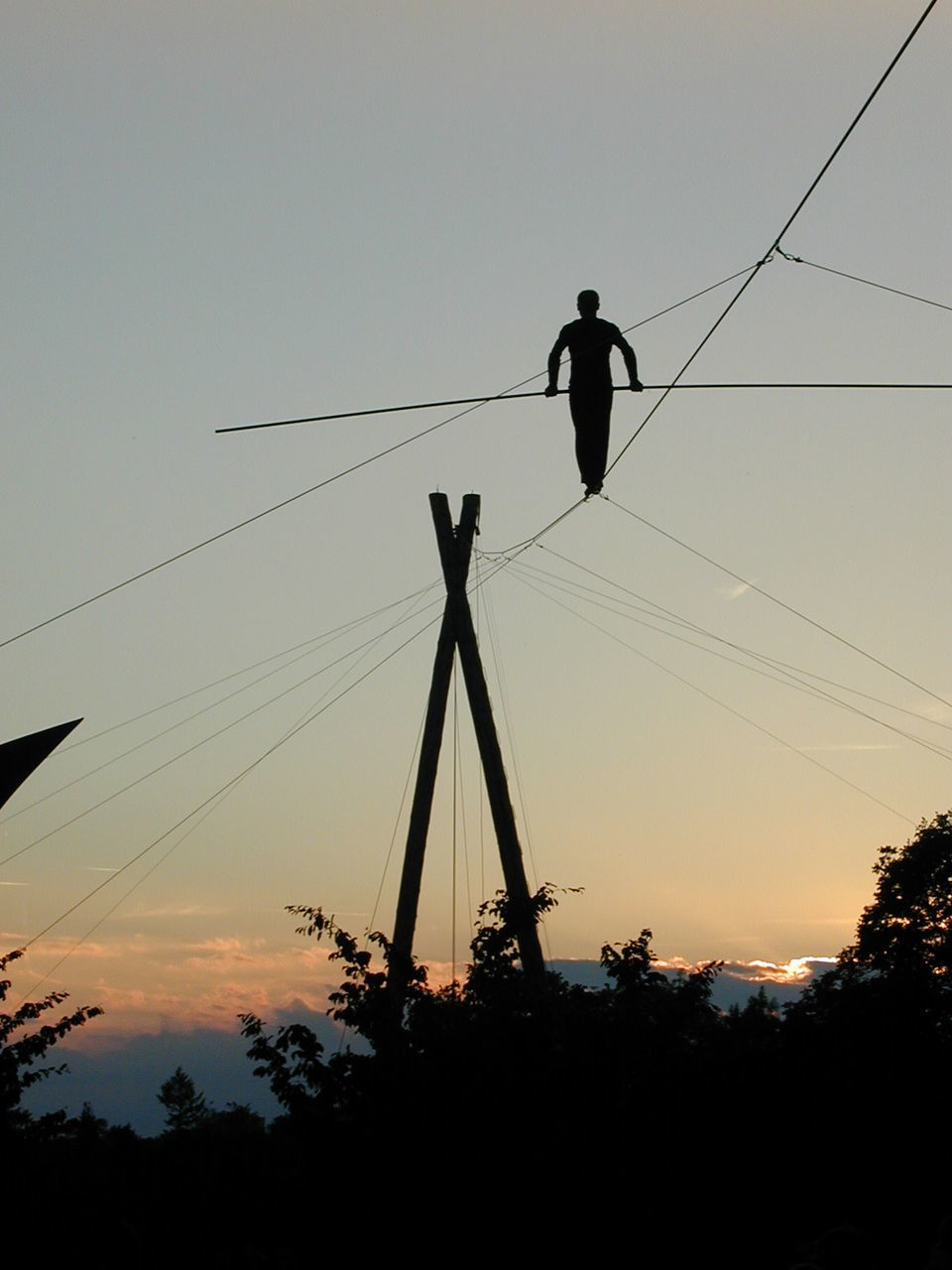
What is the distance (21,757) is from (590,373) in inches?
317

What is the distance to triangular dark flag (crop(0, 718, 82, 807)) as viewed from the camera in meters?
7.04

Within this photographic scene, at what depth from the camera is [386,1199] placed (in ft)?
39.3

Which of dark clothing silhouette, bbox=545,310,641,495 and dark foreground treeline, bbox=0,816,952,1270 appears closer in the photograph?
dark foreground treeline, bbox=0,816,952,1270

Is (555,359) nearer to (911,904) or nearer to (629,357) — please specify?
(629,357)

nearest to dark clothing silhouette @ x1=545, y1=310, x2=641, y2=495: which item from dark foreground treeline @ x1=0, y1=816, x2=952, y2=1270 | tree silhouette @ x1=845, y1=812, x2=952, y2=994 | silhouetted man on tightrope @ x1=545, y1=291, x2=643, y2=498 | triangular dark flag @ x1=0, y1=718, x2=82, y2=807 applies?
silhouetted man on tightrope @ x1=545, y1=291, x2=643, y2=498

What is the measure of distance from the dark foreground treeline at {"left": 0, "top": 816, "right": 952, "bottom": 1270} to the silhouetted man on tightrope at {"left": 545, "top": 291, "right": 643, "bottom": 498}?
13.0 feet

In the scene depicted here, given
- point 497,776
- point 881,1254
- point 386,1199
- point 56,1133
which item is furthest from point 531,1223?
point 56,1133

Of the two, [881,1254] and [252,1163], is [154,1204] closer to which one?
[252,1163]

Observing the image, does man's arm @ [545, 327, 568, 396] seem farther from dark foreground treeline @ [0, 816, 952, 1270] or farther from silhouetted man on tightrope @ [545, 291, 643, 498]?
dark foreground treeline @ [0, 816, 952, 1270]

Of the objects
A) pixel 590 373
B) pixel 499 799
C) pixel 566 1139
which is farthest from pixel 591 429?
pixel 566 1139

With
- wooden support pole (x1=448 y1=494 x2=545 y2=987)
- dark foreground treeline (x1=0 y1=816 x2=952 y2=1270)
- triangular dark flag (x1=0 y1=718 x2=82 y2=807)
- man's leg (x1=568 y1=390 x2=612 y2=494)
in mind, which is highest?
man's leg (x1=568 y1=390 x2=612 y2=494)

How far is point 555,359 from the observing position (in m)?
14.0

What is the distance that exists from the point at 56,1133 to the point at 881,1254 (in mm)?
9172

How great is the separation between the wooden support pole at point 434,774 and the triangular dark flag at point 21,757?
7.22 m
